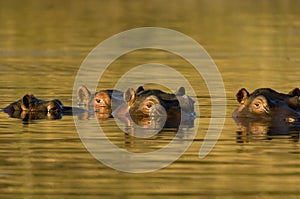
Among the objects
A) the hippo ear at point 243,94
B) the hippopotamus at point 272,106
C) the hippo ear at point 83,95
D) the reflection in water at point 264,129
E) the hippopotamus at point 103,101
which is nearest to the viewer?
the reflection in water at point 264,129

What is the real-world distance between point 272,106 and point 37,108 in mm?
4047

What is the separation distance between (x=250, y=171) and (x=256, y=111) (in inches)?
184

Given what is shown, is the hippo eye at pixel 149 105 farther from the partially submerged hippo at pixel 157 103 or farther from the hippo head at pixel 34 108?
the hippo head at pixel 34 108

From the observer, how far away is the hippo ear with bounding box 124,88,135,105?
19.1 metres

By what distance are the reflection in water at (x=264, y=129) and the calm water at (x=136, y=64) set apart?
6 cm

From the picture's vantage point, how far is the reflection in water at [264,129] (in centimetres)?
1681

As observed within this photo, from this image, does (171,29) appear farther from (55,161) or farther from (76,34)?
(55,161)

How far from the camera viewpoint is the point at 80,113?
19844mm

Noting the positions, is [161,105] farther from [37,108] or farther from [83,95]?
[83,95]

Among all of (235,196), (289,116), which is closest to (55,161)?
(235,196)

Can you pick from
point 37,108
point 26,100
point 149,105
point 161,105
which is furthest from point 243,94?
point 26,100

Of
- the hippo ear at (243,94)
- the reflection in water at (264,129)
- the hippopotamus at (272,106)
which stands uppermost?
the hippo ear at (243,94)

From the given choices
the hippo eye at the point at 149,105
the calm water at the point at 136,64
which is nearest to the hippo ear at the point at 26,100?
the calm water at the point at 136,64

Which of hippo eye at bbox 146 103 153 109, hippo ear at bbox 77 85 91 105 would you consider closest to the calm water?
hippo eye at bbox 146 103 153 109
